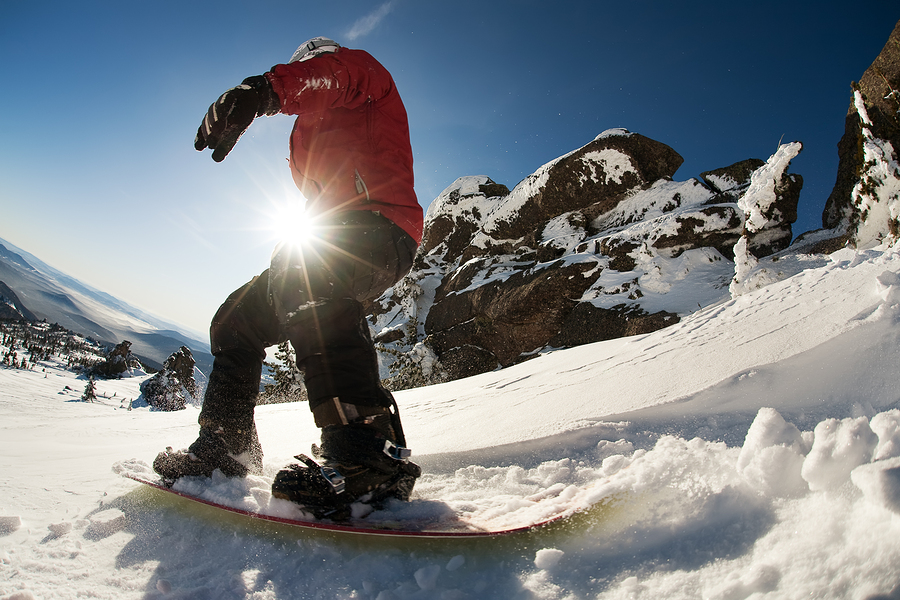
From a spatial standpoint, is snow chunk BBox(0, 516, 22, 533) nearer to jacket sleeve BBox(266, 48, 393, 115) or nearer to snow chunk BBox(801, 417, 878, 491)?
jacket sleeve BBox(266, 48, 393, 115)

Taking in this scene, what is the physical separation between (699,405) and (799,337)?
23.4 inches

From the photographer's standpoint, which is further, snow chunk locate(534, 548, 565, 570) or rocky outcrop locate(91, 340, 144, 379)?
rocky outcrop locate(91, 340, 144, 379)

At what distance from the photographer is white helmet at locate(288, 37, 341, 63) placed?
1.49 m

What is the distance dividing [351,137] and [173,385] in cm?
1861

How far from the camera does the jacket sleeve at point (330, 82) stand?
133cm

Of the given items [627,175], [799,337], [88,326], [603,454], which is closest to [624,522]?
[603,454]

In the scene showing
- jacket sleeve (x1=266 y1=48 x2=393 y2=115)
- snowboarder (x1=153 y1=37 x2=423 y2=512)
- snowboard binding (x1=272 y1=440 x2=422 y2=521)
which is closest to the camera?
snowboard binding (x1=272 y1=440 x2=422 y2=521)

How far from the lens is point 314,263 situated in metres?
1.23

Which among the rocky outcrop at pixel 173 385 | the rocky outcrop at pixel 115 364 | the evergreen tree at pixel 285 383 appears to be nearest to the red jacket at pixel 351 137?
the evergreen tree at pixel 285 383

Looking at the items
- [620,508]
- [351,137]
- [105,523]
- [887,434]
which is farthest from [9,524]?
[887,434]

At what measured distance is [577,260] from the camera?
1277cm

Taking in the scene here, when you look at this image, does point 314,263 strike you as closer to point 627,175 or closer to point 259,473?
point 259,473

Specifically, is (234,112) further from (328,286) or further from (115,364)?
(115,364)

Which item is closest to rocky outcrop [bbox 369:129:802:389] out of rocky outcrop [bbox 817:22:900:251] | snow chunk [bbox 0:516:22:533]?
rocky outcrop [bbox 817:22:900:251]
